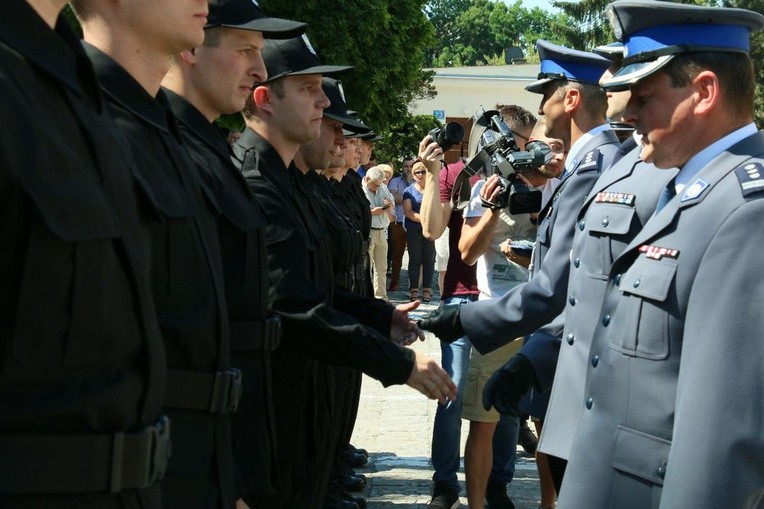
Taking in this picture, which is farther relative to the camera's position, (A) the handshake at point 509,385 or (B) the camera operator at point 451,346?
(B) the camera operator at point 451,346

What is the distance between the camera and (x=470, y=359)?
639cm

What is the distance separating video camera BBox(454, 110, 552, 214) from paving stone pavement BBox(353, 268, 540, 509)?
2.05 m

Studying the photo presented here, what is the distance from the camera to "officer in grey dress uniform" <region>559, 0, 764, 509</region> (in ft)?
8.32

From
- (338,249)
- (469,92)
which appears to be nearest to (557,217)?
(338,249)

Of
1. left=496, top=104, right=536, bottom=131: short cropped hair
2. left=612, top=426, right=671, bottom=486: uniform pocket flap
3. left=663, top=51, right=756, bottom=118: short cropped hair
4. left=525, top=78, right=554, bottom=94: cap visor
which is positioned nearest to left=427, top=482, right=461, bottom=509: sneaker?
left=496, top=104, right=536, bottom=131: short cropped hair

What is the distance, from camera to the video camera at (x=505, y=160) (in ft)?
18.1

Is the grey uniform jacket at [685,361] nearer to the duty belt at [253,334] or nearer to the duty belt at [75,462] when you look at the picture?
the duty belt at [253,334]

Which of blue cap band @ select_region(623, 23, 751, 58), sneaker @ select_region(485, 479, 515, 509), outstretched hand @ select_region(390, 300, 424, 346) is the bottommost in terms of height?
sneaker @ select_region(485, 479, 515, 509)

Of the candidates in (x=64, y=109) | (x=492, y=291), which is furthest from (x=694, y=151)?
(x=492, y=291)

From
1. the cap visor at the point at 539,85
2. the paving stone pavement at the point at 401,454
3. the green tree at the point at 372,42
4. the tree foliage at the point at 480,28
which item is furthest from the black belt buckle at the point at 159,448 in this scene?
the tree foliage at the point at 480,28

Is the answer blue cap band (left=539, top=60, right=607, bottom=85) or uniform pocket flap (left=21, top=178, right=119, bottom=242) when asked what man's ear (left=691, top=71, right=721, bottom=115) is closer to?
uniform pocket flap (left=21, top=178, right=119, bottom=242)

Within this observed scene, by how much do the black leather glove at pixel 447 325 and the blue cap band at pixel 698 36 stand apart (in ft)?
6.00

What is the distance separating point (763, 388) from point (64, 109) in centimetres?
172

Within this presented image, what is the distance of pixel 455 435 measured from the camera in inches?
247
